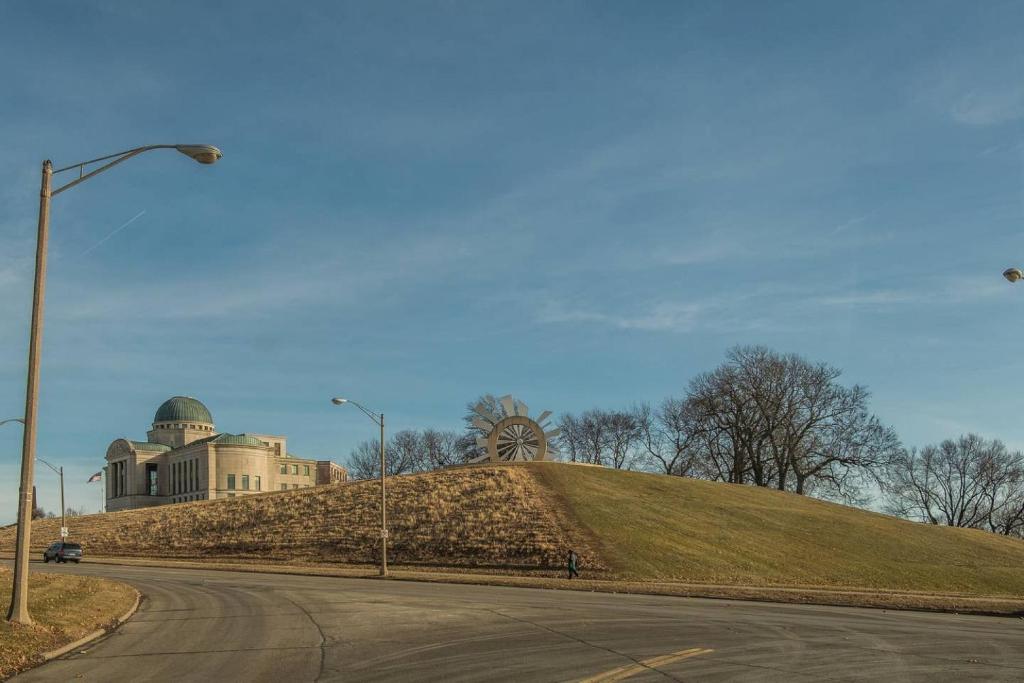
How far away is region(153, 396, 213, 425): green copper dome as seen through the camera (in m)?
138

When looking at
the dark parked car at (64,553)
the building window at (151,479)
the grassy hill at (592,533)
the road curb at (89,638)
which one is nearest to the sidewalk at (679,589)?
the dark parked car at (64,553)

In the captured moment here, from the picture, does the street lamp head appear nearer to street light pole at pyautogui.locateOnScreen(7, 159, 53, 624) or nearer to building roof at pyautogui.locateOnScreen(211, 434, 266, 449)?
street light pole at pyautogui.locateOnScreen(7, 159, 53, 624)

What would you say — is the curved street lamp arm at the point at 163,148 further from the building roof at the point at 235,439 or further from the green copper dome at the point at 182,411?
the green copper dome at the point at 182,411

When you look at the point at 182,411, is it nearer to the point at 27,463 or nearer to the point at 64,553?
the point at 64,553

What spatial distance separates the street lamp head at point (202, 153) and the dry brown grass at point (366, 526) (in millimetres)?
34430

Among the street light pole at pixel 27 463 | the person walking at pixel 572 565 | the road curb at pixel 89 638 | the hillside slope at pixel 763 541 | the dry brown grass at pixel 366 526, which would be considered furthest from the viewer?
the dry brown grass at pixel 366 526

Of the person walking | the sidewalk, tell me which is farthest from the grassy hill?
the sidewalk

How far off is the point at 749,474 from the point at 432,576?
5695 centimetres

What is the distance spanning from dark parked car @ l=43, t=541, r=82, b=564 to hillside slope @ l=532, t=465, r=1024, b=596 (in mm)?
29457

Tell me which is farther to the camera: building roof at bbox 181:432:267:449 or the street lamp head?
building roof at bbox 181:432:267:449

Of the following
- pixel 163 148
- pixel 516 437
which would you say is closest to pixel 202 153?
pixel 163 148

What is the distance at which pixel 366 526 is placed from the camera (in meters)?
57.2

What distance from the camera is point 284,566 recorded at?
49.5m

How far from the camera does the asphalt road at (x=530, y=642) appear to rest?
12969 millimetres
